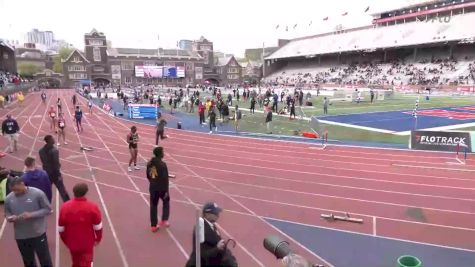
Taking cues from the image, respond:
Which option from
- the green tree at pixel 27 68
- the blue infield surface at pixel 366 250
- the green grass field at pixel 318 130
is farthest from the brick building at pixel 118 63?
→ the blue infield surface at pixel 366 250

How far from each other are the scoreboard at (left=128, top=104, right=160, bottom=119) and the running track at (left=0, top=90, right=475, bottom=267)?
10.4 meters

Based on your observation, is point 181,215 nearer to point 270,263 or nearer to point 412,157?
point 270,263

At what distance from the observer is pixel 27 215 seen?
476cm

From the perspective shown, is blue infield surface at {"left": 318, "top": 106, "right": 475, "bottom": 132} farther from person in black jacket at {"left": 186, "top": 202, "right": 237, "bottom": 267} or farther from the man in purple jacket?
person in black jacket at {"left": 186, "top": 202, "right": 237, "bottom": 267}

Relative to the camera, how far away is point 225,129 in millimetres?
22734

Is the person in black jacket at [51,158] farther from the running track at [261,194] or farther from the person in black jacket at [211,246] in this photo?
the person in black jacket at [211,246]

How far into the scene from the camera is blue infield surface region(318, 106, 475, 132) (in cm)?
2238

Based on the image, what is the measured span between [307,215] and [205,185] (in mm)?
3410

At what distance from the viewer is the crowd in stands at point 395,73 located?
172 ft

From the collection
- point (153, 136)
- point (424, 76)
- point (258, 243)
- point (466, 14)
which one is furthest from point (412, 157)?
point (466, 14)

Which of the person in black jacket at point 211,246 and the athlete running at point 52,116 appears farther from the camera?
the athlete running at point 52,116

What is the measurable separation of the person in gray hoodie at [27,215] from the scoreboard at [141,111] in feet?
77.7

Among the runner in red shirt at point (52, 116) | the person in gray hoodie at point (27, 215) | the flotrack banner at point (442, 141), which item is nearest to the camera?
the person in gray hoodie at point (27, 215)

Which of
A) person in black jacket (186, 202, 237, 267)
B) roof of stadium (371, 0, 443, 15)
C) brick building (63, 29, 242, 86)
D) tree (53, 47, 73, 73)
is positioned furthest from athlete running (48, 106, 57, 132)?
tree (53, 47, 73, 73)
